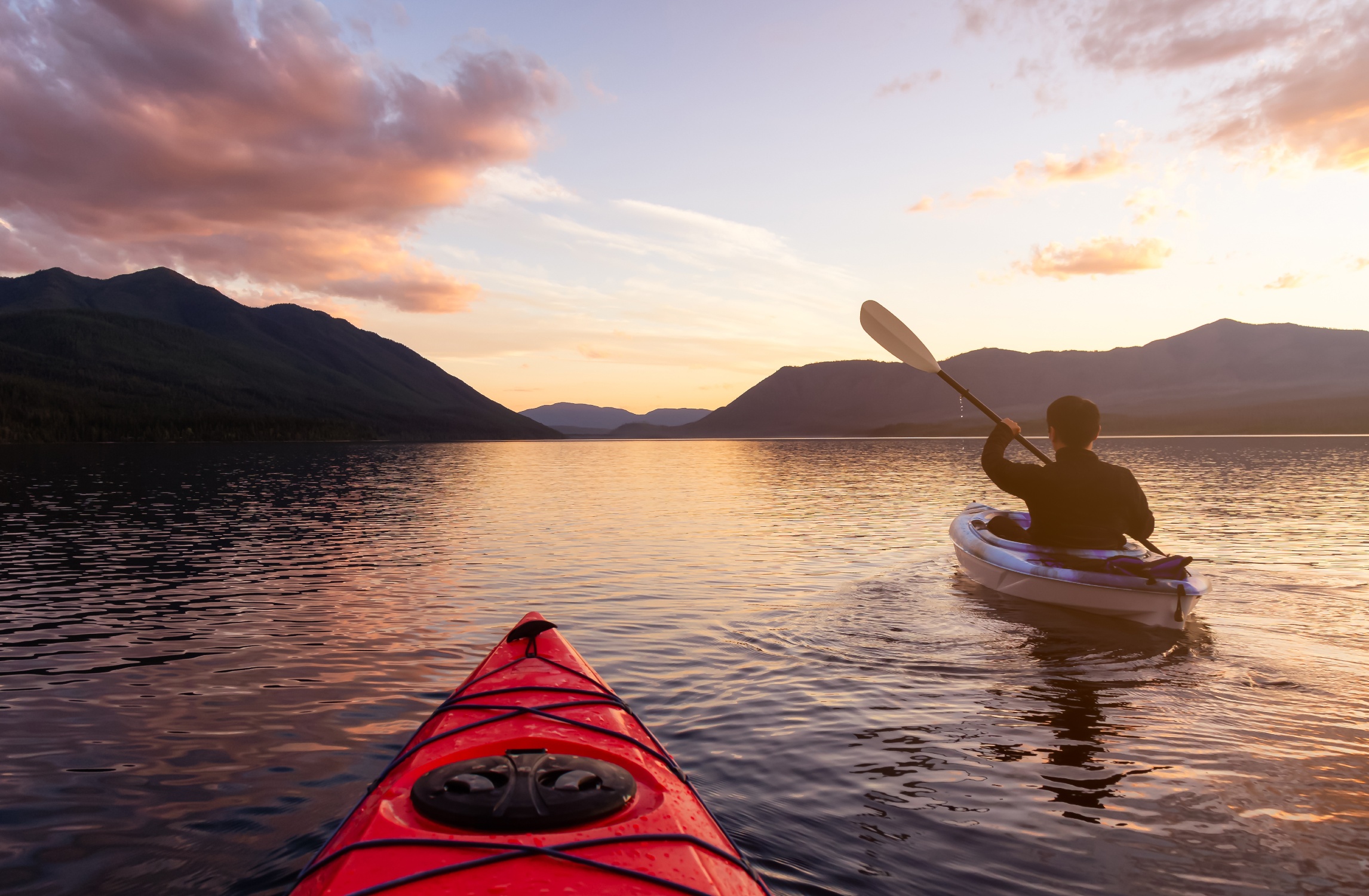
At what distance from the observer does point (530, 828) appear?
3348mm

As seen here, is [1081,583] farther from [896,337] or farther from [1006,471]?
[896,337]

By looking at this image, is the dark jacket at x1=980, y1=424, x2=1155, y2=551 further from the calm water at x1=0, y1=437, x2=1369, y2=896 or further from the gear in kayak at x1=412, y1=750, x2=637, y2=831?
the gear in kayak at x1=412, y1=750, x2=637, y2=831

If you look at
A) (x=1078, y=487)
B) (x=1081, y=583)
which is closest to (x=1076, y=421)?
(x=1078, y=487)

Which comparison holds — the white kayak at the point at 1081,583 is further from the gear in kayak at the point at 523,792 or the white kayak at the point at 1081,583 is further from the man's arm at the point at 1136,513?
the gear in kayak at the point at 523,792

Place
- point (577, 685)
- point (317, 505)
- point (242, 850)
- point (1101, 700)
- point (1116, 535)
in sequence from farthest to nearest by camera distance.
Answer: point (317, 505)
point (1116, 535)
point (1101, 700)
point (577, 685)
point (242, 850)

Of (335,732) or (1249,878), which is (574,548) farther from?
(1249,878)

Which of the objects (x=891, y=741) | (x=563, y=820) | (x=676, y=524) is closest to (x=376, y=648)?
(x=891, y=741)

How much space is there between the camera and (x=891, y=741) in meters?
6.79

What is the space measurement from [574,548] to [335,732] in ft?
41.9

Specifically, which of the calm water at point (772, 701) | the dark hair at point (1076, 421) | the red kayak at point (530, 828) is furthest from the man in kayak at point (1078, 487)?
the red kayak at point (530, 828)

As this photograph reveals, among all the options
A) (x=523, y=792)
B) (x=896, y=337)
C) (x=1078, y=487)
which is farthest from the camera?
(x=896, y=337)

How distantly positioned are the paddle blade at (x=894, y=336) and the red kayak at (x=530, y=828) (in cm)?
1349

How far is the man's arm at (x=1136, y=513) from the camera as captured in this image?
10562 millimetres

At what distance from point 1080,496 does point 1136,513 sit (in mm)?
807
